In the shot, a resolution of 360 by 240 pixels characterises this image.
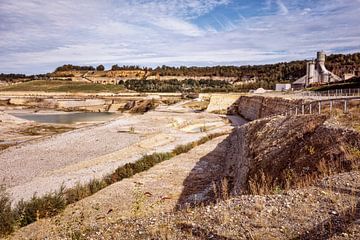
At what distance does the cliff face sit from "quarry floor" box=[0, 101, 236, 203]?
7621 millimetres

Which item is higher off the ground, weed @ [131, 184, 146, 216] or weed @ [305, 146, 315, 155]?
weed @ [305, 146, 315, 155]

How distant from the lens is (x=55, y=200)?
43.5 feet

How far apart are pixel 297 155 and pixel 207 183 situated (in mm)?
6113

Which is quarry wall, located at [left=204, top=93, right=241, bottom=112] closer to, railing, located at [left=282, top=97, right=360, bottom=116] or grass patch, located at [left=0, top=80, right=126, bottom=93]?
railing, located at [left=282, top=97, right=360, bottom=116]

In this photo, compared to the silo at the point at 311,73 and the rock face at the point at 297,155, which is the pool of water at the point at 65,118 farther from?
the rock face at the point at 297,155

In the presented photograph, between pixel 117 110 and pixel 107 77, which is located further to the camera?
pixel 107 77

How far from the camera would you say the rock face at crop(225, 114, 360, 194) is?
9672 millimetres

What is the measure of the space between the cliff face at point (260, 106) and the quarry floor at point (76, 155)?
7621 mm

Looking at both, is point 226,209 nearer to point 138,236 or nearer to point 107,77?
point 138,236

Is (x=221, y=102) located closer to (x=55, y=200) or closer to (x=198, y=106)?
(x=198, y=106)

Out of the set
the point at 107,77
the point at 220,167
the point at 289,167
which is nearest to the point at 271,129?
the point at 220,167

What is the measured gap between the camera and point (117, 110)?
81688 mm

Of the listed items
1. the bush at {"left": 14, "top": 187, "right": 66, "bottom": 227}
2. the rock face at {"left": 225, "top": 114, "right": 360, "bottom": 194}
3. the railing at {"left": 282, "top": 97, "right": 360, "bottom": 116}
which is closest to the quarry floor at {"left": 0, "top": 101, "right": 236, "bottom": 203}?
the bush at {"left": 14, "top": 187, "right": 66, "bottom": 227}

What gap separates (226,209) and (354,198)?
252cm
